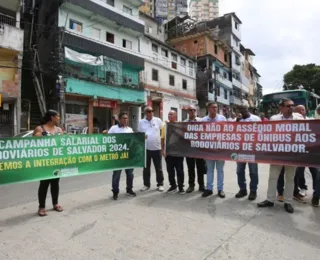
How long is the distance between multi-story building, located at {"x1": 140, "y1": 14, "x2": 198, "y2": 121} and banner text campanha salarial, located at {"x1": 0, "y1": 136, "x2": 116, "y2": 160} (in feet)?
63.6

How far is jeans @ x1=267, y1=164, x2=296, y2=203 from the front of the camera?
452 cm

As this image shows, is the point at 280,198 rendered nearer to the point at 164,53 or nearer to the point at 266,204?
the point at 266,204

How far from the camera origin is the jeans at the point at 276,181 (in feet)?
14.8

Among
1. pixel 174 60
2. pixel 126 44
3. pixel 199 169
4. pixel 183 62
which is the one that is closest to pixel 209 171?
pixel 199 169

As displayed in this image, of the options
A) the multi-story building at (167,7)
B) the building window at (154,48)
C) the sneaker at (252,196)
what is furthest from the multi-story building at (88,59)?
the multi-story building at (167,7)

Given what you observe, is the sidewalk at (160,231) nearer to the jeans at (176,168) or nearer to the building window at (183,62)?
the jeans at (176,168)

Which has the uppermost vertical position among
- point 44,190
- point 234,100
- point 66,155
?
point 234,100

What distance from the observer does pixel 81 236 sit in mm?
3484

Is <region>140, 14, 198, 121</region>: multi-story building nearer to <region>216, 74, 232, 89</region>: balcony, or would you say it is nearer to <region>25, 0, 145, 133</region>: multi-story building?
<region>25, 0, 145, 133</region>: multi-story building

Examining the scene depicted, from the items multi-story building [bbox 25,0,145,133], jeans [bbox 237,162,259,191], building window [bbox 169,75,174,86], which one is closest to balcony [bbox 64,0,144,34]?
multi-story building [bbox 25,0,145,133]

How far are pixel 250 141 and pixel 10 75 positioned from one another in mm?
15607

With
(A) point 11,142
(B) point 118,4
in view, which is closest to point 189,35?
(B) point 118,4

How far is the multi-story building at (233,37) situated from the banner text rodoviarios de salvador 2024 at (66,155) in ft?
121

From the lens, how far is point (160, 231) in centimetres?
363
